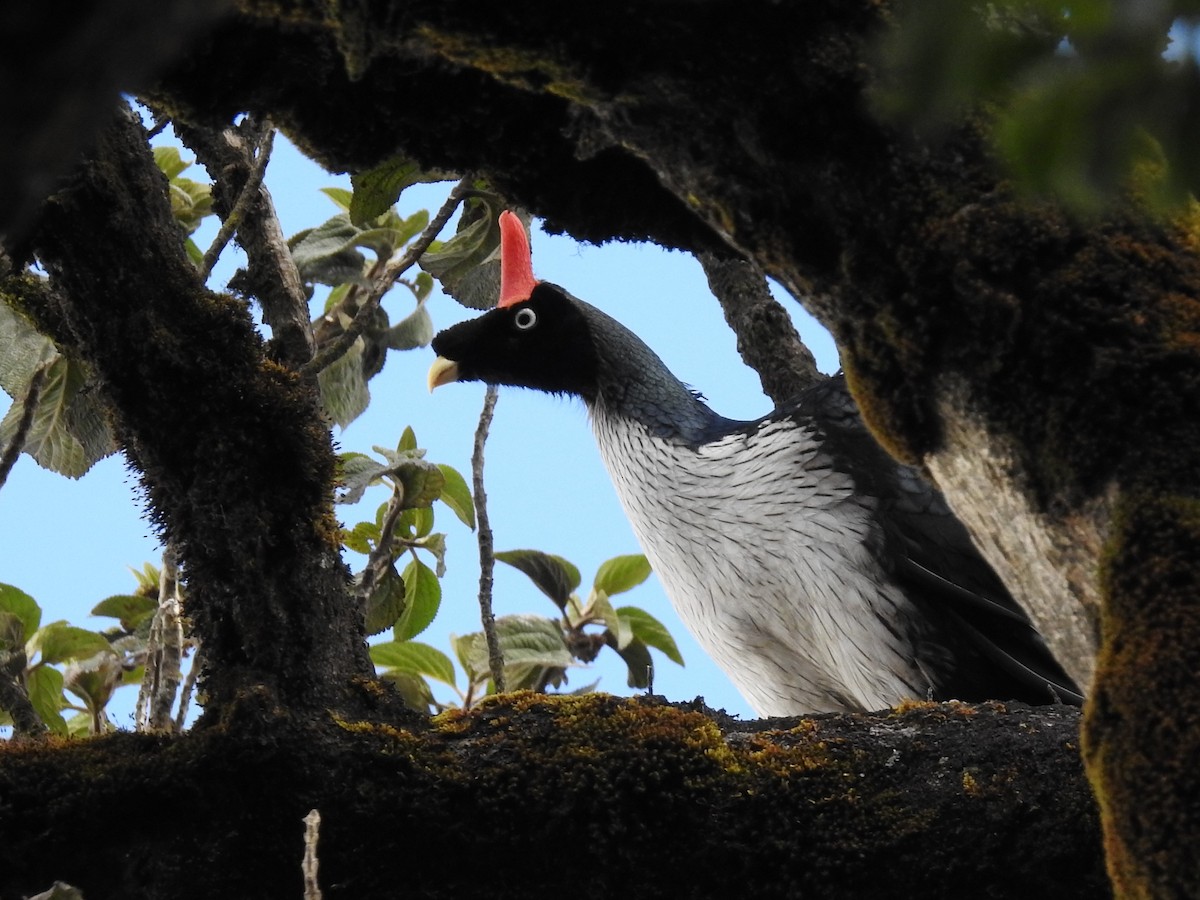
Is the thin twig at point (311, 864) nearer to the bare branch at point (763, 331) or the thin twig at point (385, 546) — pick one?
the thin twig at point (385, 546)

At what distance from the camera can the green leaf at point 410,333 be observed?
5.97m

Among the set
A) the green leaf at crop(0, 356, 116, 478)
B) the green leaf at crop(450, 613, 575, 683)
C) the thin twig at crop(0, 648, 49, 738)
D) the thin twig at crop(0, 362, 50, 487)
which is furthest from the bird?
the thin twig at crop(0, 648, 49, 738)

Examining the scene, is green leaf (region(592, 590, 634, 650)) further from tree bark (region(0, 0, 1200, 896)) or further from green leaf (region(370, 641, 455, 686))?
tree bark (region(0, 0, 1200, 896))

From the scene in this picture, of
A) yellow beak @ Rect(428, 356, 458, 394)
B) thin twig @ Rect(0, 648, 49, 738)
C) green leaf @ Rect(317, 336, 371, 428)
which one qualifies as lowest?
thin twig @ Rect(0, 648, 49, 738)

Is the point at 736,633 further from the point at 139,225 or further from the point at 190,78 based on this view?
the point at 190,78

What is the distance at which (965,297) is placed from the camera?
7.00 ft

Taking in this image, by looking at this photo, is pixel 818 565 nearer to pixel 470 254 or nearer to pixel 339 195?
pixel 470 254

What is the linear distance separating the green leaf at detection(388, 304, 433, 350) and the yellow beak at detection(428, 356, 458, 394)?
3.60ft

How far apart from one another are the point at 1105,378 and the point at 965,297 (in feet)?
0.76

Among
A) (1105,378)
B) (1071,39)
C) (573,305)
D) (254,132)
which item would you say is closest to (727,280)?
(573,305)

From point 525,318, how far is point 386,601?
228 cm

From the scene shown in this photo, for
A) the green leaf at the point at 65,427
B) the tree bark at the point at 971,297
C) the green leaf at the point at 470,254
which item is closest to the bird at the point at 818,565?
the green leaf at the point at 470,254

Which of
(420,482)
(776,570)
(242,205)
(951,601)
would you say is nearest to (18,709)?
(420,482)

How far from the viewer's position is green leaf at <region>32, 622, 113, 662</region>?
5160 millimetres
